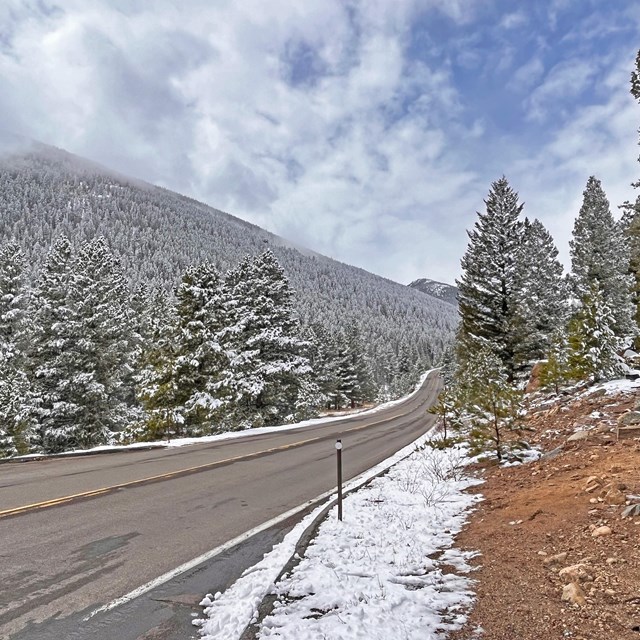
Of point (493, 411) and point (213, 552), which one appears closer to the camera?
point (213, 552)

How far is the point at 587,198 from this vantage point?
31219 millimetres

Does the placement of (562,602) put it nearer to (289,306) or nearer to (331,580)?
(331,580)

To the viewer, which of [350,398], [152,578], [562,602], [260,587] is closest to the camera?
[562,602]

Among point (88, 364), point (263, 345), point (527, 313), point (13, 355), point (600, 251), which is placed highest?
point (600, 251)

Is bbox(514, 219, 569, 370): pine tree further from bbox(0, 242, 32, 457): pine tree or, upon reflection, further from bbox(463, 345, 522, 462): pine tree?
bbox(0, 242, 32, 457): pine tree

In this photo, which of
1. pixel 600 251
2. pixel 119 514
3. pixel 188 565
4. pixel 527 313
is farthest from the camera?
pixel 600 251

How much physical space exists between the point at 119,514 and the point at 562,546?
238 inches

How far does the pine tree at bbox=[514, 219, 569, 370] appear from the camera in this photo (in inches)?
862

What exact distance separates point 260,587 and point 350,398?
57.7 metres

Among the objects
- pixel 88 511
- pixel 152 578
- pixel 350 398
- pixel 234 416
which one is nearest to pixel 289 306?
pixel 234 416

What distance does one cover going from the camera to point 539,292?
109ft

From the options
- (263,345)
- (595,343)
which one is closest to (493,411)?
(595,343)

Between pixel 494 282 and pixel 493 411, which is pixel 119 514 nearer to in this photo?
pixel 493 411

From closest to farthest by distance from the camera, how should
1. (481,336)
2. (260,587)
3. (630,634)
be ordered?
(630,634) < (260,587) < (481,336)
